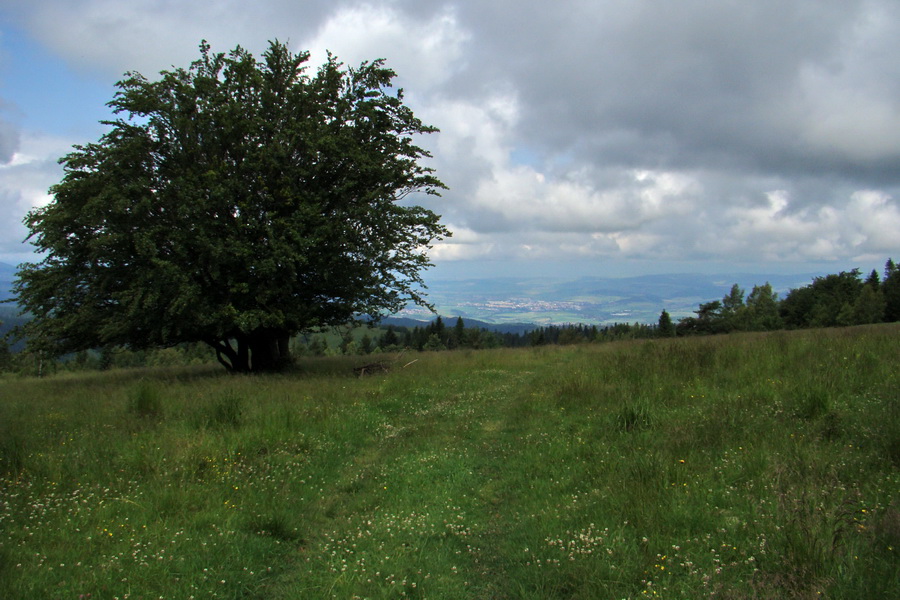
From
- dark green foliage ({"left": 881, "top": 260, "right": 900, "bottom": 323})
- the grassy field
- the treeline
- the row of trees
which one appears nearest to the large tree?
the grassy field

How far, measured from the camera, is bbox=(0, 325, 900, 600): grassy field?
3881 mm

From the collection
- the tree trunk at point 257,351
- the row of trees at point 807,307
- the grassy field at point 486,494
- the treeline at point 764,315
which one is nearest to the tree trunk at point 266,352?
the tree trunk at point 257,351

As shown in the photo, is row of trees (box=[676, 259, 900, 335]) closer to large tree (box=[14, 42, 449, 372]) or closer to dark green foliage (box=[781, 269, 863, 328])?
dark green foliage (box=[781, 269, 863, 328])

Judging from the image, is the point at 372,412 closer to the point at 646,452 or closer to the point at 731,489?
the point at 646,452

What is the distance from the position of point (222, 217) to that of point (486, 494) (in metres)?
13.4

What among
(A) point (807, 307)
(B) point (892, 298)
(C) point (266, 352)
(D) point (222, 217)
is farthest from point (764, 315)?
(D) point (222, 217)

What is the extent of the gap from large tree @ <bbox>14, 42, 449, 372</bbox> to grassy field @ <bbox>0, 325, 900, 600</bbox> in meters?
5.55

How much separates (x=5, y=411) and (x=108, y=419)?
3.51 metres

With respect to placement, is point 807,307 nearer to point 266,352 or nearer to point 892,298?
point 892,298

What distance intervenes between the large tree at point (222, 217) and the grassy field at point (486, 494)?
18.2 feet

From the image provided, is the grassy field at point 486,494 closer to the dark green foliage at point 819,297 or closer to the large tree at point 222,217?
the large tree at point 222,217

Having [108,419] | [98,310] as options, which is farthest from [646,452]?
[98,310]

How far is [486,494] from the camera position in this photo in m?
6.09

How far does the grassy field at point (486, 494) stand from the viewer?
3.88 m
